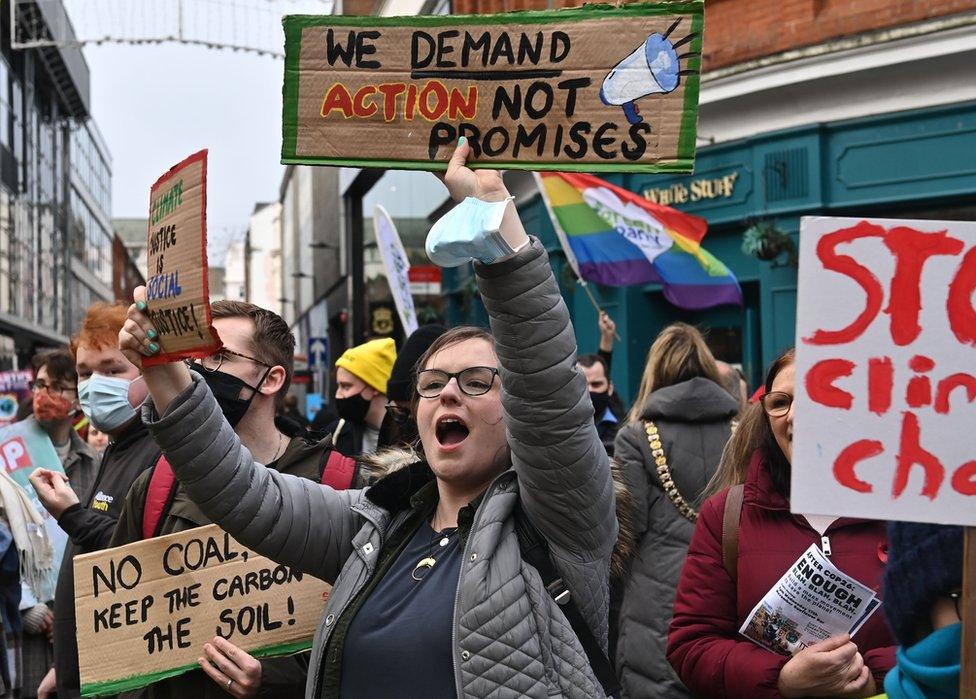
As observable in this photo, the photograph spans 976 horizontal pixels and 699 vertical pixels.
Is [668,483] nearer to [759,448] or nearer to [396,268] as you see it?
[759,448]

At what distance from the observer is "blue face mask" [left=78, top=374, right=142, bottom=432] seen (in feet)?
14.2

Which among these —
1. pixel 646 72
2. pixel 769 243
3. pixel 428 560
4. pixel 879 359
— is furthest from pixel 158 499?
pixel 769 243

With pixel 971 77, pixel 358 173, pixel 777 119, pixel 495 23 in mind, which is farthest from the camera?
pixel 358 173

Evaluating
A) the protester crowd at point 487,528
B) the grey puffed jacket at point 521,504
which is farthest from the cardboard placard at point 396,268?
the grey puffed jacket at point 521,504

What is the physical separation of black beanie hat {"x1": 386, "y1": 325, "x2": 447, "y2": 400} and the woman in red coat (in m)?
1.98

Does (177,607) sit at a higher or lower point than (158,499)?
lower

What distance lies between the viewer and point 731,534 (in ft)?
10.8

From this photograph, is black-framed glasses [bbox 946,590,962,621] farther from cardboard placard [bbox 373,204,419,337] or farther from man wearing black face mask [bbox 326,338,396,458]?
cardboard placard [bbox 373,204,419,337]

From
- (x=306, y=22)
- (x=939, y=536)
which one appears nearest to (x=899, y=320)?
(x=939, y=536)

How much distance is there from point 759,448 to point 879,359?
46.8 inches

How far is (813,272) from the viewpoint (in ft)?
7.54

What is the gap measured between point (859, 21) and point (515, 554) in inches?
398

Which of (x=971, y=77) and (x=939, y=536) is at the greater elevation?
(x=971, y=77)

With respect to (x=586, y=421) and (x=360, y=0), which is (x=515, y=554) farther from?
(x=360, y=0)
